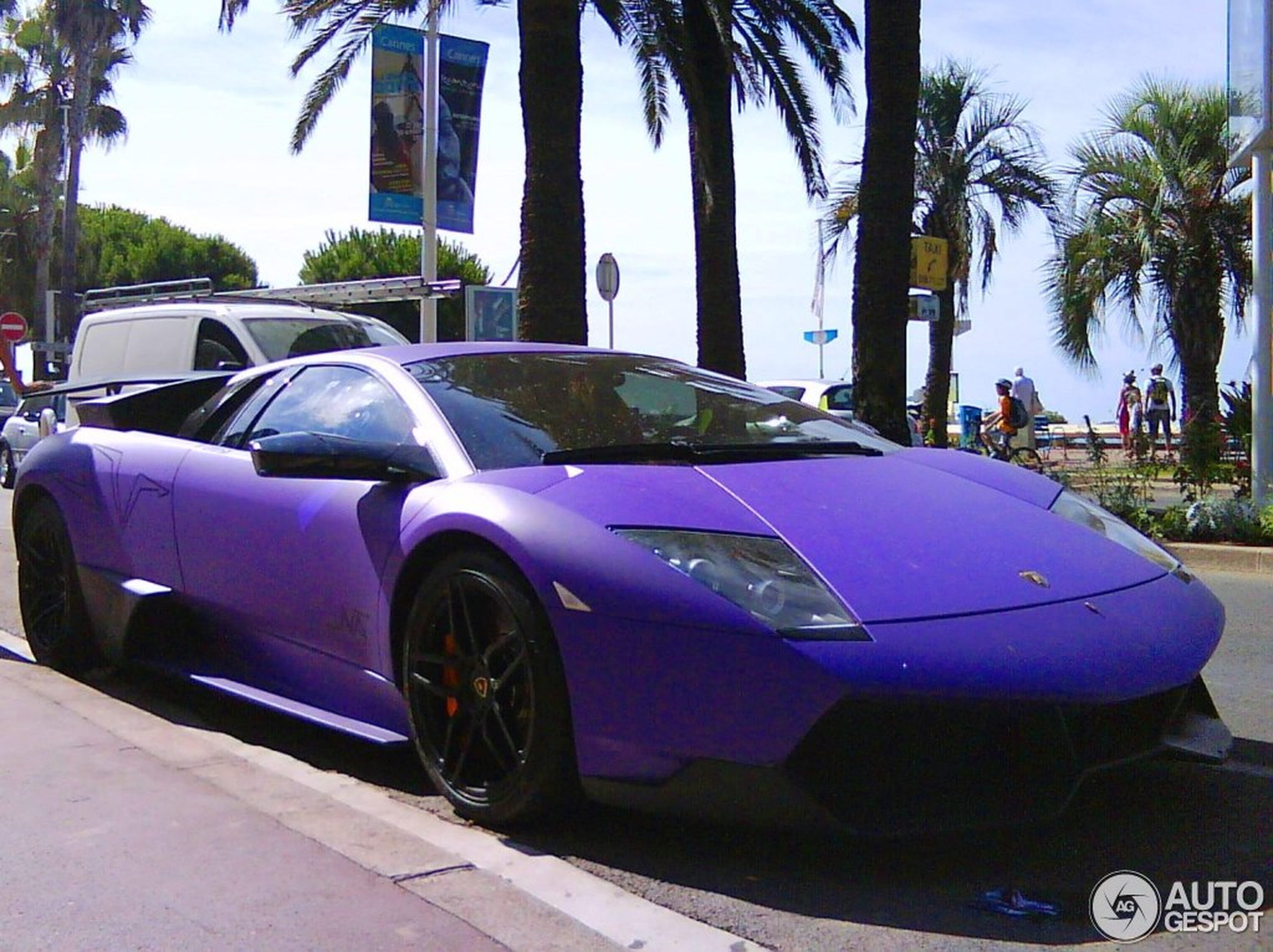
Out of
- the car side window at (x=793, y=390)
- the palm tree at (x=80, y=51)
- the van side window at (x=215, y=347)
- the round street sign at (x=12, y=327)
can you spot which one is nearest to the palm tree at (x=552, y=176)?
the van side window at (x=215, y=347)

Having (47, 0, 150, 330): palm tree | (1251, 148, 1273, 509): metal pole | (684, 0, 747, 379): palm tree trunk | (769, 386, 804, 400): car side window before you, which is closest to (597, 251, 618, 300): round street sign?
(684, 0, 747, 379): palm tree trunk

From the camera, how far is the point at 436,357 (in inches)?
184

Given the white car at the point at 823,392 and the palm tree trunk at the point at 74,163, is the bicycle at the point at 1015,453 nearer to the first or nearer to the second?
the white car at the point at 823,392

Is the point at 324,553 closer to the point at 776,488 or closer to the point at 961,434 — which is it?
the point at 776,488

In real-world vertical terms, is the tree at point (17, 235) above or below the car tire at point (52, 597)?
above

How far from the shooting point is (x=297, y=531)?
4.44 metres

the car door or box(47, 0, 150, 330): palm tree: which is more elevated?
box(47, 0, 150, 330): palm tree

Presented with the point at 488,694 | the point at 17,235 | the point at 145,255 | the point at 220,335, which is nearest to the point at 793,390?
the point at 220,335

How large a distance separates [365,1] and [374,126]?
3.83 meters

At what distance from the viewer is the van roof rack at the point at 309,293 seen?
14.6m

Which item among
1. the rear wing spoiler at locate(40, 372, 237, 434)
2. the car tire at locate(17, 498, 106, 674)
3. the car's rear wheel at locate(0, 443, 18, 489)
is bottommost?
the car's rear wheel at locate(0, 443, 18, 489)

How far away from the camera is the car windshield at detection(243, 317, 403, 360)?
12523 millimetres

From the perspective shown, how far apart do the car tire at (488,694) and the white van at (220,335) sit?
8543 mm

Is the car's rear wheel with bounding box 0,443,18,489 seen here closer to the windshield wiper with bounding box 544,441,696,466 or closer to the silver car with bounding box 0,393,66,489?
the silver car with bounding box 0,393,66,489
